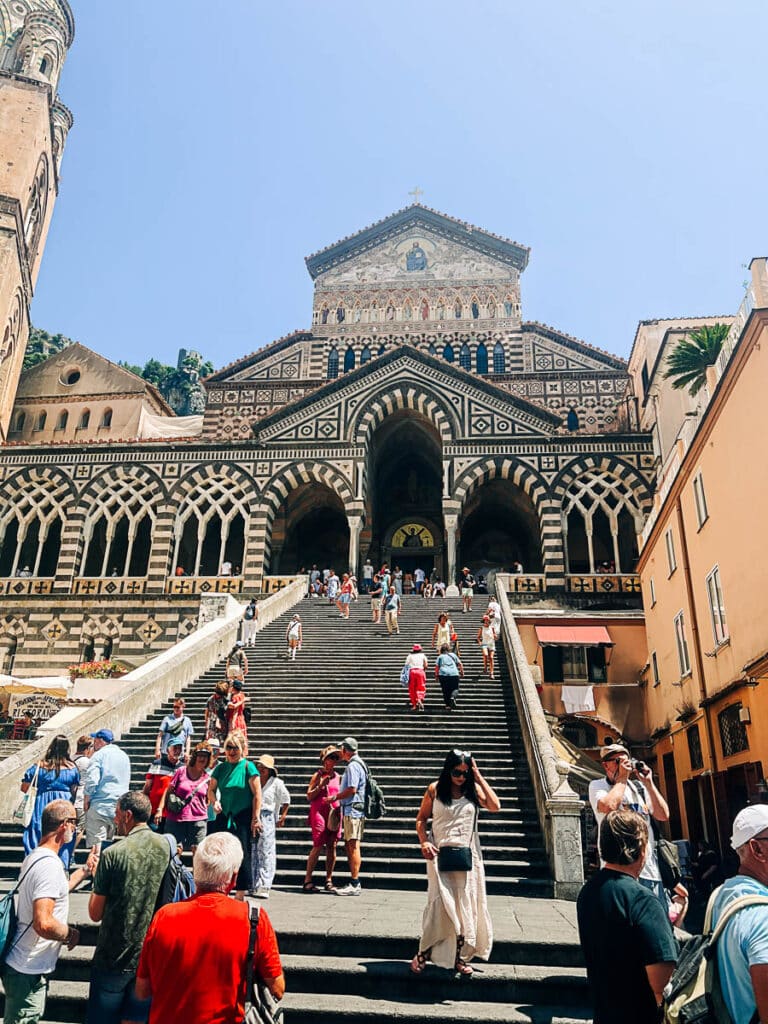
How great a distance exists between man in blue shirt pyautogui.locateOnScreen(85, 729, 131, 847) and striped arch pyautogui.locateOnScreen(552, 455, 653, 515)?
72.6 feet

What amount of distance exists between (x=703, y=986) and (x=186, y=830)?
6056 mm

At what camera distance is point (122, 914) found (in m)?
4.34

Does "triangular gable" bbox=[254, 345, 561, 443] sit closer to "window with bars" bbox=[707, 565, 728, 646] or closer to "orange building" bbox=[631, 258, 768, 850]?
"orange building" bbox=[631, 258, 768, 850]

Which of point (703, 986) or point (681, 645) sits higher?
point (681, 645)

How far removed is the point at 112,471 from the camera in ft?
99.7

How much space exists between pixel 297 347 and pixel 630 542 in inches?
767

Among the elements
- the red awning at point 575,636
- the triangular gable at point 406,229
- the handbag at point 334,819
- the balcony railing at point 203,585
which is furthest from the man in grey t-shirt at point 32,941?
the triangular gable at point 406,229

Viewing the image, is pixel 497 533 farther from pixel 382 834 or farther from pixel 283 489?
pixel 382 834

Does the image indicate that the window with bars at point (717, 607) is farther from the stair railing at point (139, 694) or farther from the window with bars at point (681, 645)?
the stair railing at point (139, 694)

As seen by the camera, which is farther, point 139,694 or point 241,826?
point 139,694

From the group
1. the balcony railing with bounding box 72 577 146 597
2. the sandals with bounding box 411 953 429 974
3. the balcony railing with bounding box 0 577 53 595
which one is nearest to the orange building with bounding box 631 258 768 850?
the sandals with bounding box 411 953 429 974

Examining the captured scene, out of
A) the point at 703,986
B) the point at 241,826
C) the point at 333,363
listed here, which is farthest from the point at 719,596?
the point at 333,363

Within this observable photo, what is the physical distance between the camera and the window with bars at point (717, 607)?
14839 millimetres

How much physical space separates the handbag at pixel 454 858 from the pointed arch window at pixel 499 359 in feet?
106
